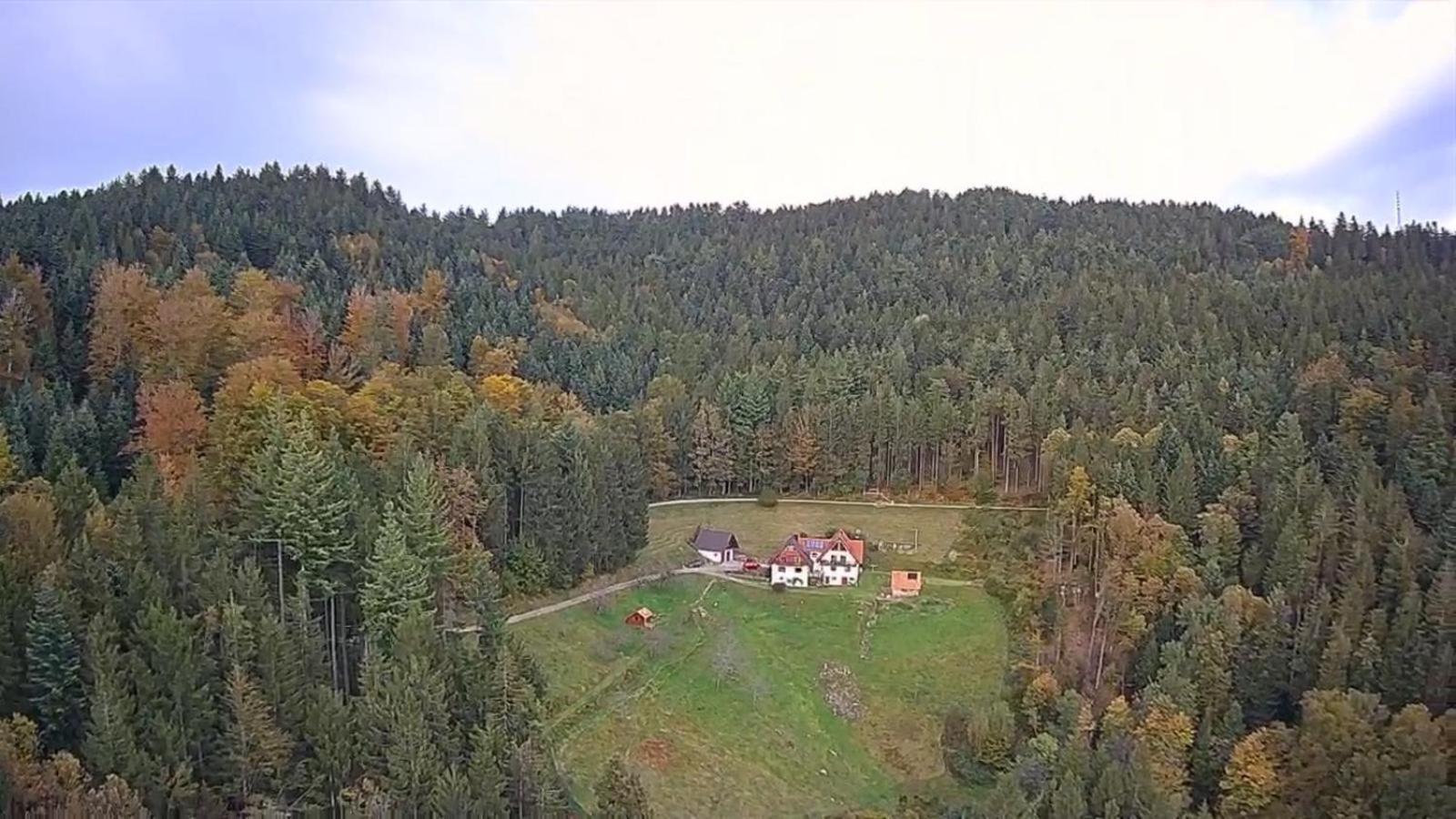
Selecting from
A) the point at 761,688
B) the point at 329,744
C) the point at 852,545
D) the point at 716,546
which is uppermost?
the point at 852,545

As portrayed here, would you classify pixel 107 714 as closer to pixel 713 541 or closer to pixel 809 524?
pixel 713 541

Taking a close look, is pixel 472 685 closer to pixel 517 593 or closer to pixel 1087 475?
pixel 517 593

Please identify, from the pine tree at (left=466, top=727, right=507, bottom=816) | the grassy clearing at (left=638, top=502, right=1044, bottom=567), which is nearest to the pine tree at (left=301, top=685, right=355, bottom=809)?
the pine tree at (left=466, top=727, right=507, bottom=816)

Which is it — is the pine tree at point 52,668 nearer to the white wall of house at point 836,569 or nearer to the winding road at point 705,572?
the winding road at point 705,572

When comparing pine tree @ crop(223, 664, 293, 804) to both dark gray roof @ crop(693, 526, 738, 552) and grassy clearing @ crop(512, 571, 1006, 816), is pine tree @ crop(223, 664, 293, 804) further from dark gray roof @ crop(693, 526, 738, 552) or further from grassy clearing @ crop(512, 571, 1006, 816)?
dark gray roof @ crop(693, 526, 738, 552)

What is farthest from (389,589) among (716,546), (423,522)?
(716,546)

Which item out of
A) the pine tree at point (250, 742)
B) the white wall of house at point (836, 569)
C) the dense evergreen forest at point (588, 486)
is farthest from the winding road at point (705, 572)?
the pine tree at point (250, 742)

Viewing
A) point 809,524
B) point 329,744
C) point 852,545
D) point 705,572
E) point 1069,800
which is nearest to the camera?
point 329,744
